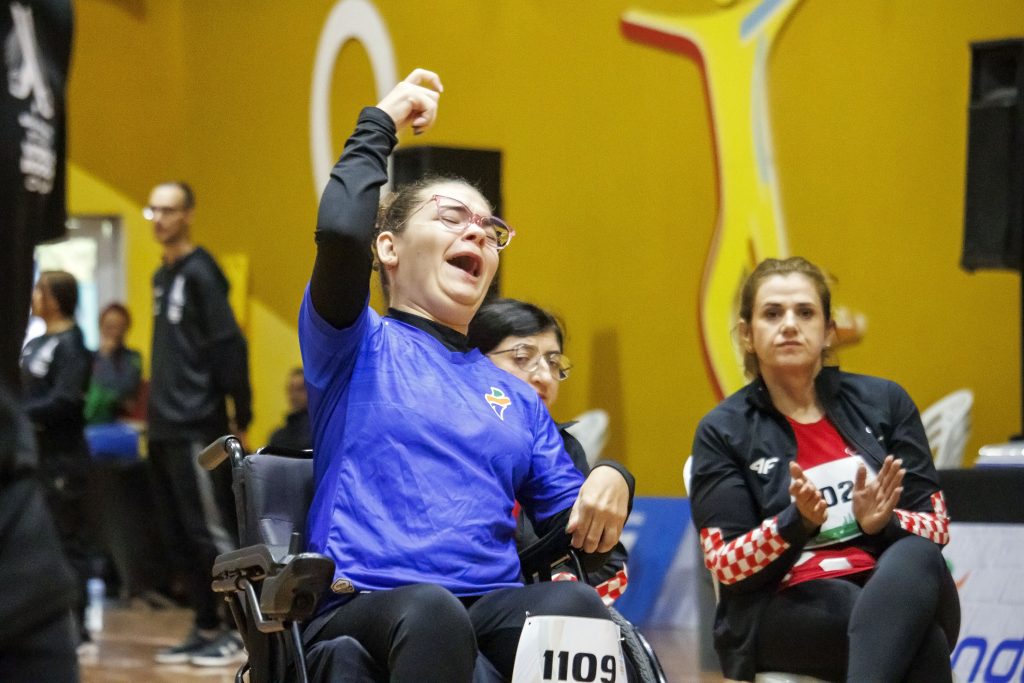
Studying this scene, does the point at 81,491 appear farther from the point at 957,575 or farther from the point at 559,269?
the point at 957,575

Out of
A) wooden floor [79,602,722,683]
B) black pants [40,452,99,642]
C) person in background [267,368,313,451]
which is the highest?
person in background [267,368,313,451]

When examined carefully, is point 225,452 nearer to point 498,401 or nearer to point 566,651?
point 498,401

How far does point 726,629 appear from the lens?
289 centimetres

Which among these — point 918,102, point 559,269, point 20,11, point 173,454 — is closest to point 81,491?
point 173,454

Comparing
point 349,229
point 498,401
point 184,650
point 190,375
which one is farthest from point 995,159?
point 184,650

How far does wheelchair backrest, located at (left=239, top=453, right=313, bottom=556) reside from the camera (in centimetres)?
223

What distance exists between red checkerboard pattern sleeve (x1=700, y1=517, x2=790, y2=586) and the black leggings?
97mm

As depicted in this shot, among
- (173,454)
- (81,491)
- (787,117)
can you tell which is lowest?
(81,491)

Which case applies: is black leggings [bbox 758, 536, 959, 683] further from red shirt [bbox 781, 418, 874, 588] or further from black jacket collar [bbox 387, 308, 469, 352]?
black jacket collar [bbox 387, 308, 469, 352]

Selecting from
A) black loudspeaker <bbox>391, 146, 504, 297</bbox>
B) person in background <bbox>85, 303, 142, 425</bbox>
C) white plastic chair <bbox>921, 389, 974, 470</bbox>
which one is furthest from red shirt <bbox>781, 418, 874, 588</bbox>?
person in background <bbox>85, 303, 142, 425</bbox>

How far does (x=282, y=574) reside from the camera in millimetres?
1940

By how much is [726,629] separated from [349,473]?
3.44ft

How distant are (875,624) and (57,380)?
3.72 metres

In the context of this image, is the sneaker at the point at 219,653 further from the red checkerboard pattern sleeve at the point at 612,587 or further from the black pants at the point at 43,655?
the black pants at the point at 43,655
